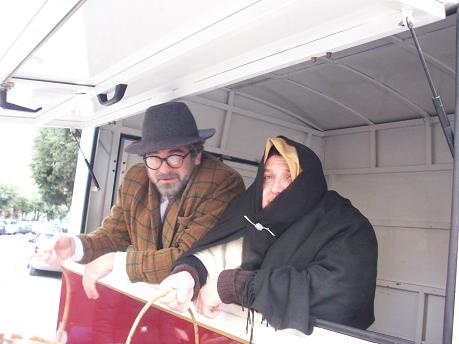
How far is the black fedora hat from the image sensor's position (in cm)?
266

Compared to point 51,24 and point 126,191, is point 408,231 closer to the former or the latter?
point 126,191

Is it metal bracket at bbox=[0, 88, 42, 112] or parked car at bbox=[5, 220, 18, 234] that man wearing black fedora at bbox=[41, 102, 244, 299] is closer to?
metal bracket at bbox=[0, 88, 42, 112]

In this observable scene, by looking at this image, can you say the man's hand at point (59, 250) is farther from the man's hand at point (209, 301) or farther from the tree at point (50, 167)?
the tree at point (50, 167)

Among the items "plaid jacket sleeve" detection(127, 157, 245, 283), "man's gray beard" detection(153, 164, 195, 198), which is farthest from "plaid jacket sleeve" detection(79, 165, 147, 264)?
"plaid jacket sleeve" detection(127, 157, 245, 283)

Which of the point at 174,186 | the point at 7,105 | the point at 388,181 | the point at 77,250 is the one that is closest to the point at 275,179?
the point at 174,186

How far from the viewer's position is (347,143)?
15.3ft

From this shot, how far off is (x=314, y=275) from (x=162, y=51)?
1134 mm

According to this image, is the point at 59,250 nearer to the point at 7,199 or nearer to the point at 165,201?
the point at 165,201

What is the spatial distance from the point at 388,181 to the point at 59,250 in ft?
9.30

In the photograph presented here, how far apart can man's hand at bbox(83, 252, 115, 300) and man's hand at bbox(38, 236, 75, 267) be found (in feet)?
0.62

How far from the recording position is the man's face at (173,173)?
2.75 meters

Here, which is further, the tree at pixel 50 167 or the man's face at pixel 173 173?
the tree at pixel 50 167

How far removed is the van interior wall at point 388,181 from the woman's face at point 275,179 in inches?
65.4

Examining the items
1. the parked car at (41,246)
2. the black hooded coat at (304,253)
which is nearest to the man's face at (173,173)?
the black hooded coat at (304,253)
